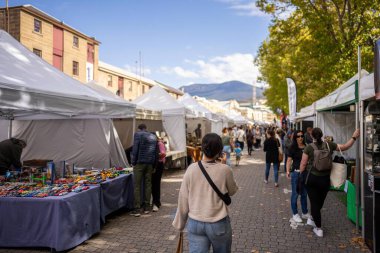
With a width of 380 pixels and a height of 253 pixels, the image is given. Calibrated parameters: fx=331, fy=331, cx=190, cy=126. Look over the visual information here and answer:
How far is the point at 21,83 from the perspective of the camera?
4547mm

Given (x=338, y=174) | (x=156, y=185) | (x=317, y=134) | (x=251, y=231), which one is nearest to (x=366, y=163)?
(x=338, y=174)

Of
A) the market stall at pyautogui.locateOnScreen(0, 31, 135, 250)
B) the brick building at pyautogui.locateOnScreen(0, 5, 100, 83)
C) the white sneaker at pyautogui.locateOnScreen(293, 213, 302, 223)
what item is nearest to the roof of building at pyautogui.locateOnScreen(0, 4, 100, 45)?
the brick building at pyautogui.locateOnScreen(0, 5, 100, 83)

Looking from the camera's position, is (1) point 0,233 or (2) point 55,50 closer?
(1) point 0,233

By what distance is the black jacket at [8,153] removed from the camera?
6.39 meters

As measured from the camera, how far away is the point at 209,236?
2775 mm

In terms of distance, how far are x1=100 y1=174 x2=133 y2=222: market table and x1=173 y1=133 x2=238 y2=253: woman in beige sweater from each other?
3.24 metres

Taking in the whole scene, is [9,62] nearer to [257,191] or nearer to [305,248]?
[305,248]

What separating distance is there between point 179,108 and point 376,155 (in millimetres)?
8838

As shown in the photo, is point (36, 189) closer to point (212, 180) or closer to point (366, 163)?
point (212, 180)

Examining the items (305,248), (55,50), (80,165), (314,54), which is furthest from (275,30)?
(55,50)

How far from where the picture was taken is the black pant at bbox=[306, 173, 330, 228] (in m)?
5.23

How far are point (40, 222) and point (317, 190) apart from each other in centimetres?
418

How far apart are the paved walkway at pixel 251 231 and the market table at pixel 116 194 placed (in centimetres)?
25

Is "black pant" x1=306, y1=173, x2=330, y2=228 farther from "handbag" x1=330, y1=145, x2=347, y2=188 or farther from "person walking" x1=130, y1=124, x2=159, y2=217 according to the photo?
"person walking" x1=130, y1=124, x2=159, y2=217
